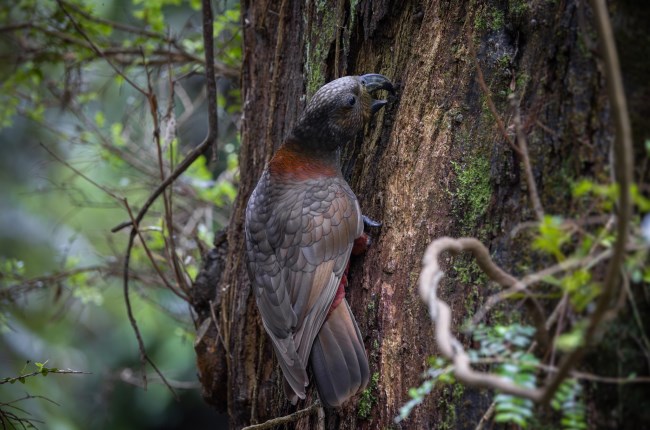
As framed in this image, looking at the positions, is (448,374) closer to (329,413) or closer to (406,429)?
(406,429)

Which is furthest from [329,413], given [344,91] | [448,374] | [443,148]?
[344,91]

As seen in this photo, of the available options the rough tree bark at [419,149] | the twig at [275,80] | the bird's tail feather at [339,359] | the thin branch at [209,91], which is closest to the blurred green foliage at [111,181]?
the thin branch at [209,91]

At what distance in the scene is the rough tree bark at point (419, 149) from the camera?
2100 millimetres

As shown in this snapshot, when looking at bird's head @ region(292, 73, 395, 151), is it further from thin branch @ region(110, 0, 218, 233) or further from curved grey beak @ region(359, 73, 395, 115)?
thin branch @ region(110, 0, 218, 233)

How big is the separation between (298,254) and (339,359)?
0.58m

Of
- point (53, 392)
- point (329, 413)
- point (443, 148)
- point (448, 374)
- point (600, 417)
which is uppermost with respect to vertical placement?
point (443, 148)

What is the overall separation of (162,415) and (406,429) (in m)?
6.20

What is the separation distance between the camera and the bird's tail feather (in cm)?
249

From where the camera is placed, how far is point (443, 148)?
99.6 inches

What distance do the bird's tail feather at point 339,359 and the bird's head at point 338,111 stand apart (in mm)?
855

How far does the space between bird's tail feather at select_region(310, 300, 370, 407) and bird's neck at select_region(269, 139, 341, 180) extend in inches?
29.1

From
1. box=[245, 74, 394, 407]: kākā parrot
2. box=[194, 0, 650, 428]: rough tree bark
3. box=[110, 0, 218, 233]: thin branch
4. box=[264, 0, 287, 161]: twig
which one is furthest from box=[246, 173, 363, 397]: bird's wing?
box=[110, 0, 218, 233]: thin branch

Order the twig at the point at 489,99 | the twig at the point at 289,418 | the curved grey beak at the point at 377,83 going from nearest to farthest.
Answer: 1. the twig at the point at 489,99
2. the twig at the point at 289,418
3. the curved grey beak at the point at 377,83

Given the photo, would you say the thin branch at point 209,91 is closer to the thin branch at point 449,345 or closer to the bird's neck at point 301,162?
the bird's neck at point 301,162
